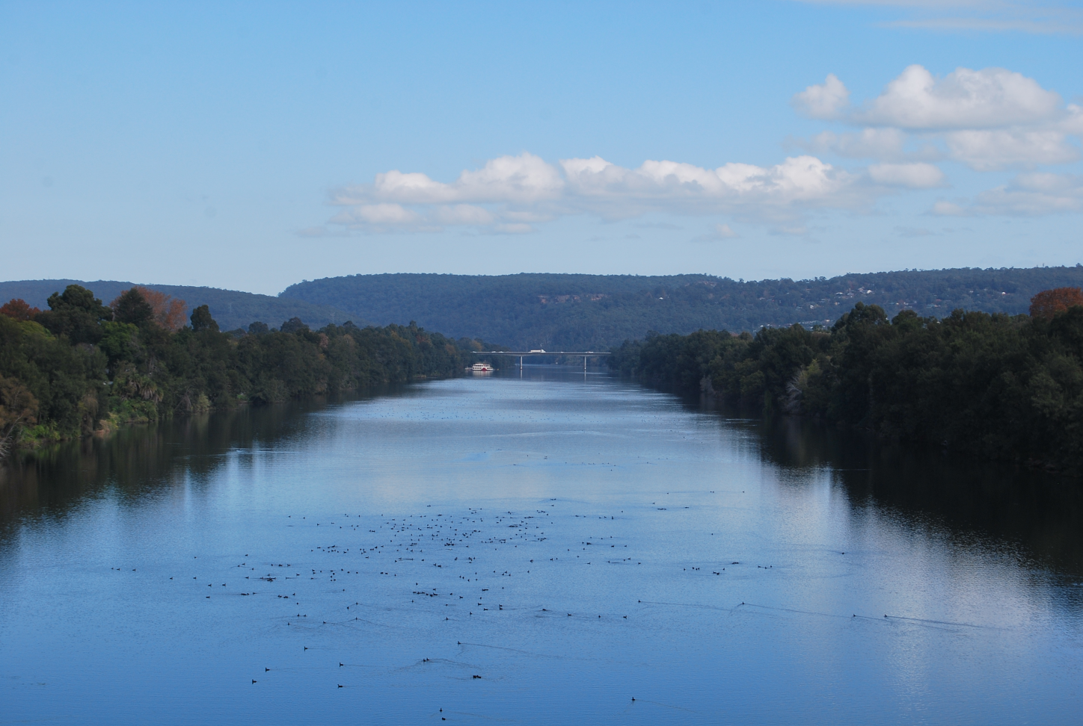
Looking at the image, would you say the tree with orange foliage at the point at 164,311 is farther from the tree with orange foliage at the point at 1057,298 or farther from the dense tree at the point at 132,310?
the tree with orange foliage at the point at 1057,298

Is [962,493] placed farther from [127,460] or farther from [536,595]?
[127,460]

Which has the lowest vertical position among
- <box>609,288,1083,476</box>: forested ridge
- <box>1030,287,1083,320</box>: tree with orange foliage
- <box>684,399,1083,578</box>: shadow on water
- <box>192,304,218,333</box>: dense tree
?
<box>684,399,1083,578</box>: shadow on water

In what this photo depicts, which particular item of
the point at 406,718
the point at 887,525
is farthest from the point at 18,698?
the point at 887,525

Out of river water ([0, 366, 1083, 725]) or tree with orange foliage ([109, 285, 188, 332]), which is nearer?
river water ([0, 366, 1083, 725])

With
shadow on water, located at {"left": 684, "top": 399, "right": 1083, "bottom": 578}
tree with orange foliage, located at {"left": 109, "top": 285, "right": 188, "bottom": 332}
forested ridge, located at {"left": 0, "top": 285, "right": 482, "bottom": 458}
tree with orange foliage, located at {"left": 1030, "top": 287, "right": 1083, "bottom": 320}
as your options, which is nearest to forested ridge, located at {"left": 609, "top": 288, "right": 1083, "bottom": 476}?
tree with orange foliage, located at {"left": 1030, "top": 287, "right": 1083, "bottom": 320}

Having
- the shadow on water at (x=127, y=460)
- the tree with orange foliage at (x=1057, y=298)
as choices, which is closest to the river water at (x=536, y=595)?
the shadow on water at (x=127, y=460)

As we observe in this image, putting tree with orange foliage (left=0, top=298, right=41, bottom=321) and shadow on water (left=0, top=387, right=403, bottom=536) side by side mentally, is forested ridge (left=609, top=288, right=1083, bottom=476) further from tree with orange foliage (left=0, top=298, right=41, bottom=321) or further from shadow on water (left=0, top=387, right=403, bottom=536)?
tree with orange foliage (left=0, top=298, right=41, bottom=321)

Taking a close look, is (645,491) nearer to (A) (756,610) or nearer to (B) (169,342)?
(A) (756,610)
